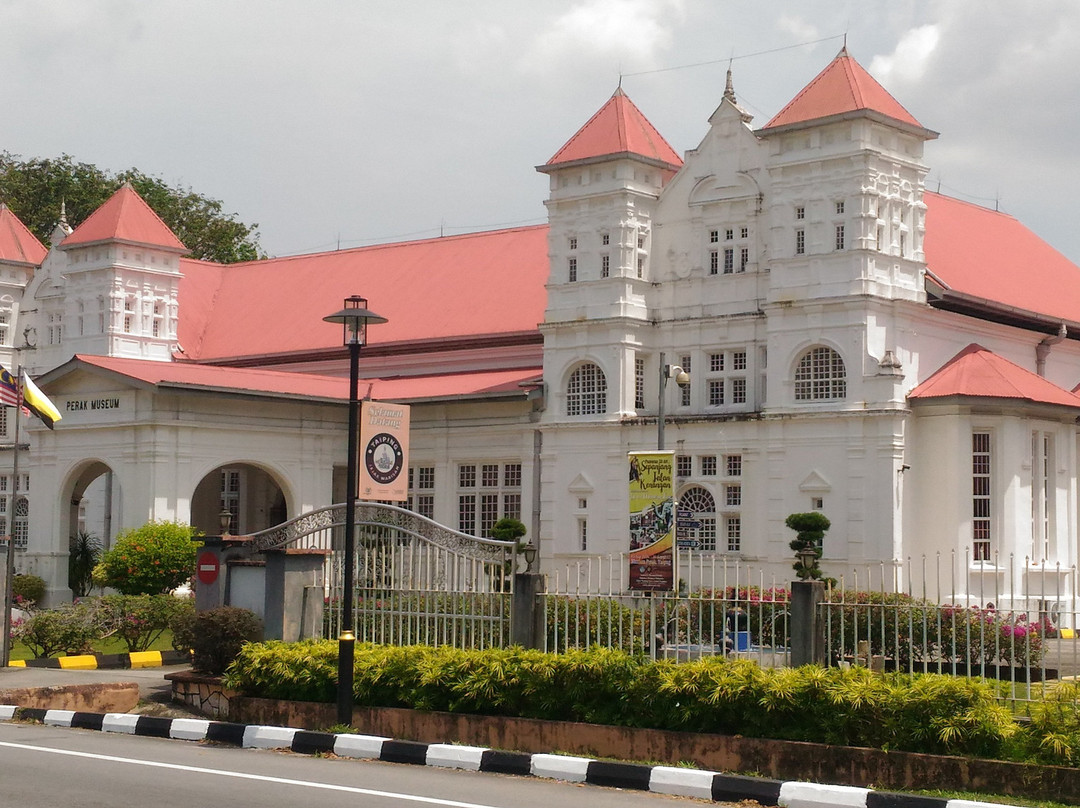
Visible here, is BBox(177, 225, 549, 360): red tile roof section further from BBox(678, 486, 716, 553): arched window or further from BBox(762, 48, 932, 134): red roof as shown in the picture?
BBox(762, 48, 932, 134): red roof

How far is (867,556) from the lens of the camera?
3256 centimetres

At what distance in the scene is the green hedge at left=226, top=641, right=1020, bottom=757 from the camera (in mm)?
→ 12984

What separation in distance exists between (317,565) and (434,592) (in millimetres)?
1829

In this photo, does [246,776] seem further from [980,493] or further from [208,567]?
[980,493]

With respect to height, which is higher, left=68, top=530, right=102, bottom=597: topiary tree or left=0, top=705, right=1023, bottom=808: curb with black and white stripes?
left=68, top=530, right=102, bottom=597: topiary tree

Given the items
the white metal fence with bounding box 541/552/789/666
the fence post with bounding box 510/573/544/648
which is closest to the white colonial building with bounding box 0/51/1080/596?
the white metal fence with bounding box 541/552/789/666

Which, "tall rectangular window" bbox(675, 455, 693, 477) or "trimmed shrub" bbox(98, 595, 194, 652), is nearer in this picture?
"trimmed shrub" bbox(98, 595, 194, 652)

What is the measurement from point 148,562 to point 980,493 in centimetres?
1854

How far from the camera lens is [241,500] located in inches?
1802

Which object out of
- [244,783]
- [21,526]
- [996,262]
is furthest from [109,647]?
[996,262]

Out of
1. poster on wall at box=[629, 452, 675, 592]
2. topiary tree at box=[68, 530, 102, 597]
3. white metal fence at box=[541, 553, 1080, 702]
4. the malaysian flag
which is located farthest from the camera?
topiary tree at box=[68, 530, 102, 597]

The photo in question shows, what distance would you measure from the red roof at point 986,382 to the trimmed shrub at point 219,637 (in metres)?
19.2

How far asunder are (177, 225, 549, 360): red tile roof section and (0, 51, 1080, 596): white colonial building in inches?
7.9

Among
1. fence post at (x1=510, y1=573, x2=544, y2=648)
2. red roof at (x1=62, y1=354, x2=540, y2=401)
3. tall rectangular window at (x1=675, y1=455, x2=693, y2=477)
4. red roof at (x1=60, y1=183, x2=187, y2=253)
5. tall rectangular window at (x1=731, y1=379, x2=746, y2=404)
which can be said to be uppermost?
red roof at (x1=60, y1=183, x2=187, y2=253)
